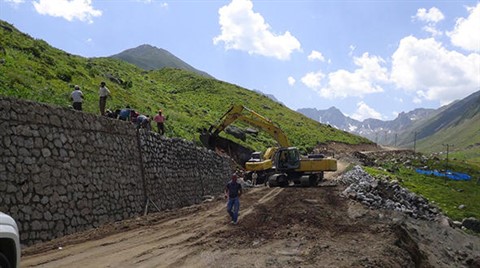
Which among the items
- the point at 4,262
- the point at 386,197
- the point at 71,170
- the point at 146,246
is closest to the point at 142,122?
the point at 71,170

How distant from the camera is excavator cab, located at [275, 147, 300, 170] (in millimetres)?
31062

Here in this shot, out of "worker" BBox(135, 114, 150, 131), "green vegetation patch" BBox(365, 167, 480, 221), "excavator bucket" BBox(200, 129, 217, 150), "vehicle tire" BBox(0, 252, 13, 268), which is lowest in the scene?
"green vegetation patch" BBox(365, 167, 480, 221)

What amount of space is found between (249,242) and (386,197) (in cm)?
1999

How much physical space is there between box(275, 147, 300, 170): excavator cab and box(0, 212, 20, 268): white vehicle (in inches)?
1032

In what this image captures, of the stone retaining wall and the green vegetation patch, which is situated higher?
the stone retaining wall

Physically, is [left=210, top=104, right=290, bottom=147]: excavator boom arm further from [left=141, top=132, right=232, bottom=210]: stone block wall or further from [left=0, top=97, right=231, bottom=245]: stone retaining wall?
[left=0, top=97, right=231, bottom=245]: stone retaining wall

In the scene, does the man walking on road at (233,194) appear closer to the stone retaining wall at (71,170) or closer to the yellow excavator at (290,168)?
the stone retaining wall at (71,170)

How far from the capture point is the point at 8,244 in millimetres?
5375

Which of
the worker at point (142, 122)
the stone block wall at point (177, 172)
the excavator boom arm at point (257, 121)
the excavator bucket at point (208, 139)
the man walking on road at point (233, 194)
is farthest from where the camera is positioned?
the excavator bucket at point (208, 139)

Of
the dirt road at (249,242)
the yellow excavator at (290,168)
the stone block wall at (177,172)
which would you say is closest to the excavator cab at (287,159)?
the yellow excavator at (290,168)

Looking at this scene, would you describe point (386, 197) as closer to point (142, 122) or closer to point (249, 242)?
point (142, 122)

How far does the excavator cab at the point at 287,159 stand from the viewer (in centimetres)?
3106

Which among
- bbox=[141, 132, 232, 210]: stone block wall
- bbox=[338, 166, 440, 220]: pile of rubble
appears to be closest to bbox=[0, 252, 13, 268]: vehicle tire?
bbox=[141, 132, 232, 210]: stone block wall

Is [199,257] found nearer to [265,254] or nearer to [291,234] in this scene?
[265,254]
